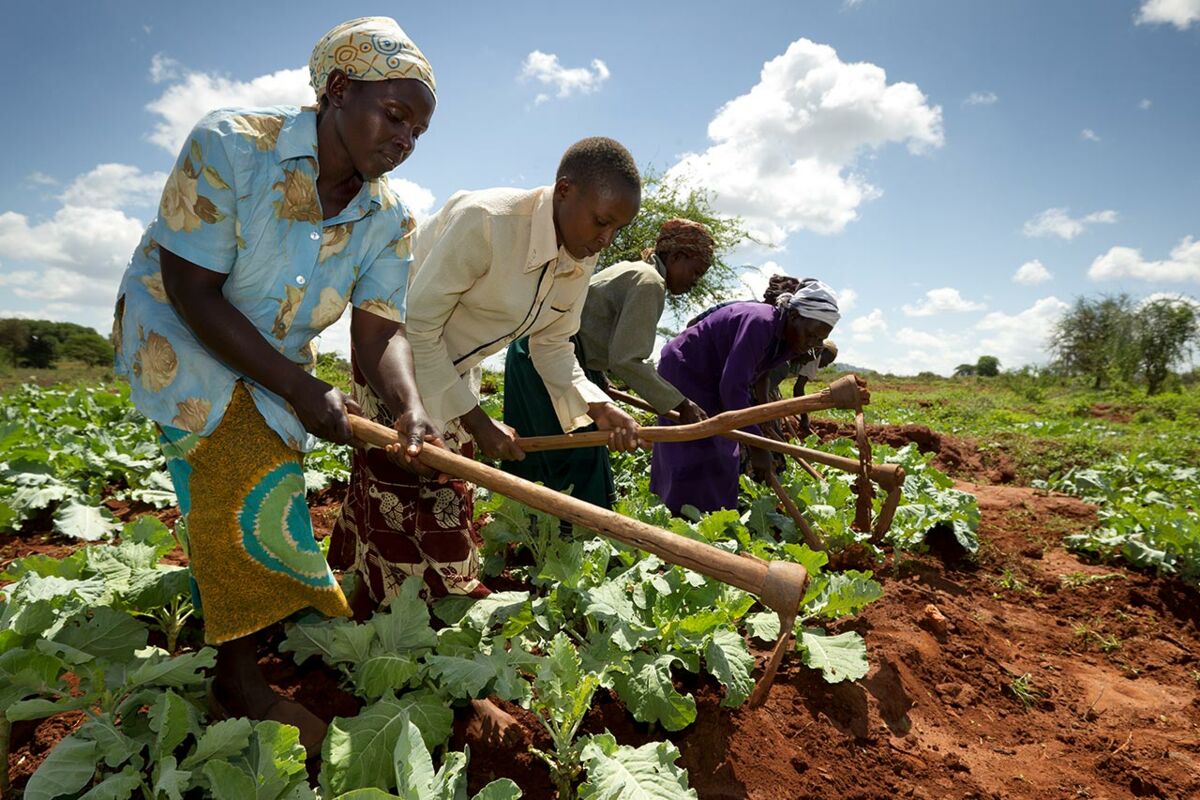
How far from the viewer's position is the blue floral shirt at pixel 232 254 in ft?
5.07

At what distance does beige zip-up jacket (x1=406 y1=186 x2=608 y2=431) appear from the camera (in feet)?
8.27

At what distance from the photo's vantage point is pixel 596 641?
218 cm

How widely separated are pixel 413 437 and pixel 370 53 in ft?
3.17

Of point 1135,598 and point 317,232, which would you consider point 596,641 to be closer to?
point 317,232

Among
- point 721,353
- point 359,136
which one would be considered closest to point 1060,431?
point 721,353

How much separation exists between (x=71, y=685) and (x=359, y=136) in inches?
71.6

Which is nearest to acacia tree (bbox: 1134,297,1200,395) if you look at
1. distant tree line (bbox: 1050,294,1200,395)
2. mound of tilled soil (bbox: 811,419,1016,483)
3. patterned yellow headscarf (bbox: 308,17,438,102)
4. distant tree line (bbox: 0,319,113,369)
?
distant tree line (bbox: 1050,294,1200,395)

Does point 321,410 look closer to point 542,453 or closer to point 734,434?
point 542,453

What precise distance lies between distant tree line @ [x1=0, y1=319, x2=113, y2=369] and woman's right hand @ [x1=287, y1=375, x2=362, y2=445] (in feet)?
107

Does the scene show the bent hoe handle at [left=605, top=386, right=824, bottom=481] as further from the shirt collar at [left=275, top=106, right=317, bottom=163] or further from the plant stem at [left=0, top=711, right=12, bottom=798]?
the plant stem at [left=0, top=711, right=12, bottom=798]

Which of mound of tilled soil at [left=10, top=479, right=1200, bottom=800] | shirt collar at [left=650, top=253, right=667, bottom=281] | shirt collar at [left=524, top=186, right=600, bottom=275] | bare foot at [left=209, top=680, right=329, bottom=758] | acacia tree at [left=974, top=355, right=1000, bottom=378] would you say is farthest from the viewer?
acacia tree at [left=974, top=355, right=1000, bottom=378]

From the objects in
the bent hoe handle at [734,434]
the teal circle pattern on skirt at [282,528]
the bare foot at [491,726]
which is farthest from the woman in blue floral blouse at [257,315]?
the bent hoe handle at [734,434]

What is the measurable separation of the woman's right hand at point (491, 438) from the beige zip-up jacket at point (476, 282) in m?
0.06

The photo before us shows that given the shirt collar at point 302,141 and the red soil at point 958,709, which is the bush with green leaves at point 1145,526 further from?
the shirt collar at point 302,141
